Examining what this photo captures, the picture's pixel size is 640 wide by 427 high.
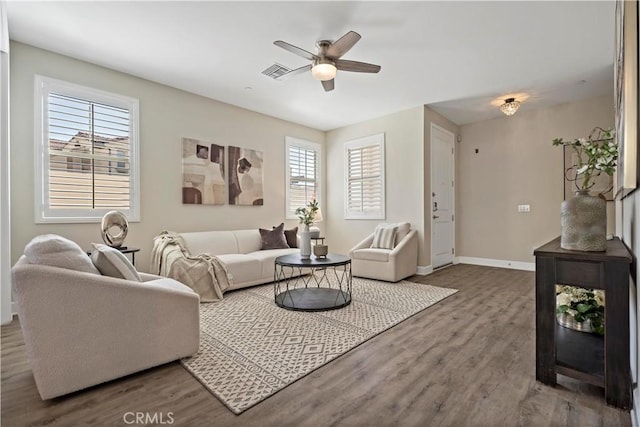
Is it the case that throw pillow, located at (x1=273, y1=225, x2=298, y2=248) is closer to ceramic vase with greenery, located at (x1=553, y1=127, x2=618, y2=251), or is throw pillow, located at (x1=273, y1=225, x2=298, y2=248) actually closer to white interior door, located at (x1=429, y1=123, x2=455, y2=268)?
white interior door, located at (x1=429, y1=123, x2=455, y2=268)

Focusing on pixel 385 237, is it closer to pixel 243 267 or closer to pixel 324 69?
pixel 243 267

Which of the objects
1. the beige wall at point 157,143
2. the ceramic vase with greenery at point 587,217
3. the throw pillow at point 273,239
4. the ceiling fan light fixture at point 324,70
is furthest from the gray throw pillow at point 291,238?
the ceramic vase with greenery at point 587,217

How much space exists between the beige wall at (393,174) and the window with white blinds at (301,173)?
0.35 m

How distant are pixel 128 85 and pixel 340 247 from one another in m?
4.34

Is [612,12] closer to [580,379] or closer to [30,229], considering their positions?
[580,379]

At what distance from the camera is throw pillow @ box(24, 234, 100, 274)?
165 cm

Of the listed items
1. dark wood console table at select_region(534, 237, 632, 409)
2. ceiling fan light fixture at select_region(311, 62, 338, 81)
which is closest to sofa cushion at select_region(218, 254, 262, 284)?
ceiling fan light fixture at select_region(311, 62, 338, 81)

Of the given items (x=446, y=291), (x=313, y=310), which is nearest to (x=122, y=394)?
(x=313, y=310)

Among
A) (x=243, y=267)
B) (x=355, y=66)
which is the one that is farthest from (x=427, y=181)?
(x=243, y=267)

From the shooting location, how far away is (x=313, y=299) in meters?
3.41

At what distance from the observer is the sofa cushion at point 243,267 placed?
3828 mm

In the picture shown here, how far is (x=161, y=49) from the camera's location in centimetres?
320

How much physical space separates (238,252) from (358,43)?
125 inches

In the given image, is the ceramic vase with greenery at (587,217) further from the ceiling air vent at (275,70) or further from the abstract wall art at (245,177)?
the abstract wall art at (245,177)
